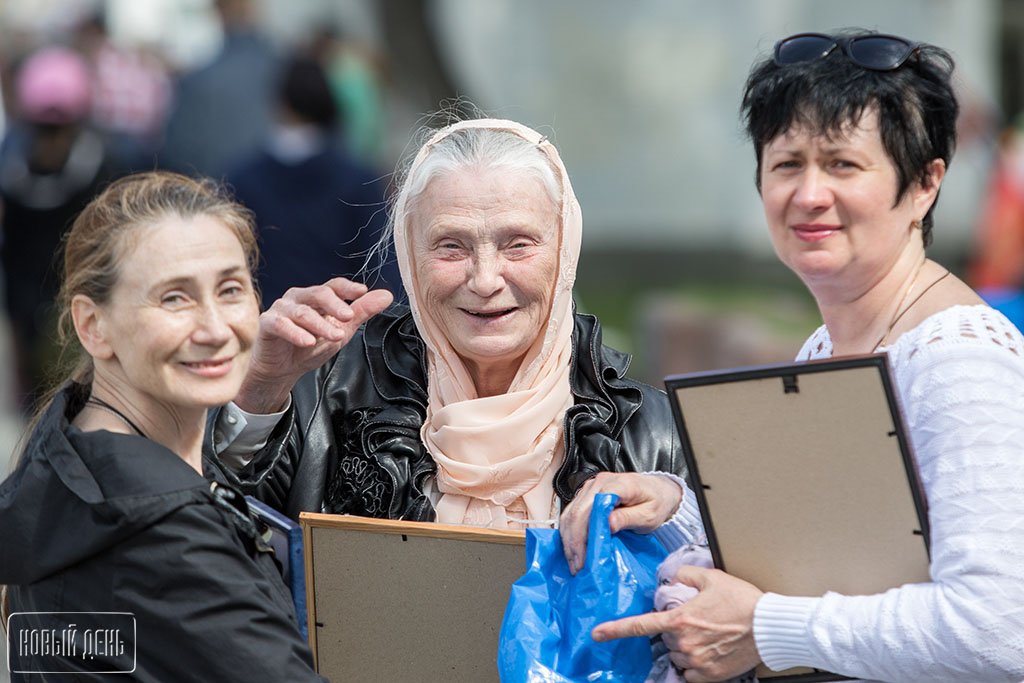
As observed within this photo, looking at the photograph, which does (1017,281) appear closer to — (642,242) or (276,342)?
(642,242)

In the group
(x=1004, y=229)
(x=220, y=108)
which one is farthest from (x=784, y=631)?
(x=1004, y=229)

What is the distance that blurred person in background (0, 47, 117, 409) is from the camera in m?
9.11

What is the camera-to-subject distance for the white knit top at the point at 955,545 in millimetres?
2533

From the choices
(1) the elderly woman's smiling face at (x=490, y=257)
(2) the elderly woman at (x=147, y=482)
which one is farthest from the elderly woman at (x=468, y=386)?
(2) the elderly woman at (x=147, y=482)

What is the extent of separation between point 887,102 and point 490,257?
0.91 meters

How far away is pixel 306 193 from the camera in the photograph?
23.0 feet

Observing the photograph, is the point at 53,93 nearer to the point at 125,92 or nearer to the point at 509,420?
the point at 125,92

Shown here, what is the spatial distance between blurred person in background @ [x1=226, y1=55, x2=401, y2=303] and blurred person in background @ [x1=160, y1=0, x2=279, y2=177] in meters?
2.27

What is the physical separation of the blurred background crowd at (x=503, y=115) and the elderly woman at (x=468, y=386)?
313cm

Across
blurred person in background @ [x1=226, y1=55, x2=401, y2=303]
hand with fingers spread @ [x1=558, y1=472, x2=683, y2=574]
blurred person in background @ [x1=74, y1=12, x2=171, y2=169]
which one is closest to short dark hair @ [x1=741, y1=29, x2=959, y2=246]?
hand with fingers spread @ [x1=558, y1=472, x2=683, y2=574]

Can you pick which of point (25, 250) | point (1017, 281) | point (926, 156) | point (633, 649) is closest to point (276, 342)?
point (633, 649)

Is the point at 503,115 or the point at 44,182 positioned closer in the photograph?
the point at 503,115

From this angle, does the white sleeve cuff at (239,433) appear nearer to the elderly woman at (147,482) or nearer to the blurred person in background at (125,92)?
the elderly woman at (147,482)

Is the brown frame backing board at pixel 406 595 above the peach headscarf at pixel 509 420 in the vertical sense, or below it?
below
